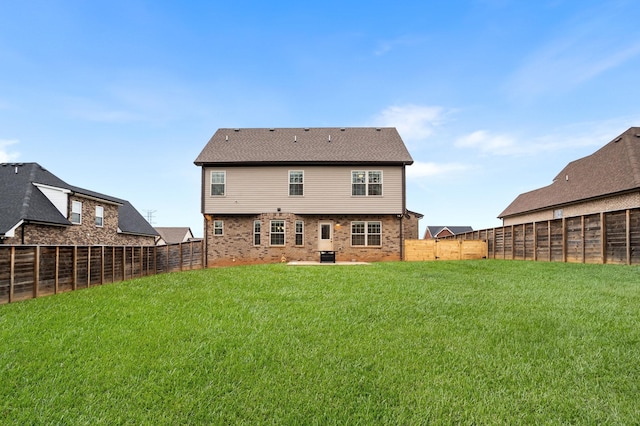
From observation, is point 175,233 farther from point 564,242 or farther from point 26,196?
point 564,242

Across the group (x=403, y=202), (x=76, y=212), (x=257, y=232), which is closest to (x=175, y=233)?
(x=76, y=212)

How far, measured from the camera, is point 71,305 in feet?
26.0

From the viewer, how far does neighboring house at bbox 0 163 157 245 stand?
1784 cm

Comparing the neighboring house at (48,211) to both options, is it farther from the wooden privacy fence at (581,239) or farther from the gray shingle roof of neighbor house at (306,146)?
the wooden privacy fence at (581,239)

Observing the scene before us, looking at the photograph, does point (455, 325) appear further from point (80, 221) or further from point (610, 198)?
point (80, 221)

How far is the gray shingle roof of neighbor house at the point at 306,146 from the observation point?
2006 cm

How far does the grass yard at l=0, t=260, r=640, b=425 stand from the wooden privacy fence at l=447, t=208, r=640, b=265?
5.95 meters

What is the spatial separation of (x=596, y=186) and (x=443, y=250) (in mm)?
10285

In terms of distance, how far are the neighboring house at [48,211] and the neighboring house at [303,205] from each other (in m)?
8.58

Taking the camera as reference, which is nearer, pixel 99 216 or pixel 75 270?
pixel 75 270

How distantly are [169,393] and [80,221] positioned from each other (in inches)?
923

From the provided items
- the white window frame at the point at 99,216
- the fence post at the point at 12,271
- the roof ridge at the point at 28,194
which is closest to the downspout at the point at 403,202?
the fence post at the point at 12,271

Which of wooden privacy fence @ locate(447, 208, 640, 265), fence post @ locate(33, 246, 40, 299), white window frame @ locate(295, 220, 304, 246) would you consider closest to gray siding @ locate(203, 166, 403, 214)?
white window frame @ locate(295, 220, 304, 246)

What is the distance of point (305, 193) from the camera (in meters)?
20.1
